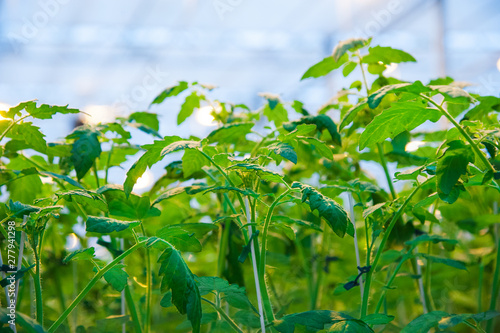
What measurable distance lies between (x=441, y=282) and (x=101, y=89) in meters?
6.44

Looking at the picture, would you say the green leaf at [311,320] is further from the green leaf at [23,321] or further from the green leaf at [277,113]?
the green leaf at [277,113]

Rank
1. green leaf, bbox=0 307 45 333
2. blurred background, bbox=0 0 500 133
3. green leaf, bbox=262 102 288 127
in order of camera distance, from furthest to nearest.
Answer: blurred background, bbox=0 0 500 133, green leaf, bbox=262 102 288 127, green leaf, bbox=0 307 45 333

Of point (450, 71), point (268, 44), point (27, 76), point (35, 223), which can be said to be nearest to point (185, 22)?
point (268, 44)

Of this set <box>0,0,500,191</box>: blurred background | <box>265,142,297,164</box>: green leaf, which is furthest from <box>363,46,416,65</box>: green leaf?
<box>0,0,500,191</box>: blurred background

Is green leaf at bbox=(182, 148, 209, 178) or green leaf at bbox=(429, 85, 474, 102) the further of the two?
green leaf at bbox=(182, 148, 209, 178)

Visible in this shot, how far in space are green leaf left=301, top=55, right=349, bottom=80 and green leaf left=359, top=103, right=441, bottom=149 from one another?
339mm

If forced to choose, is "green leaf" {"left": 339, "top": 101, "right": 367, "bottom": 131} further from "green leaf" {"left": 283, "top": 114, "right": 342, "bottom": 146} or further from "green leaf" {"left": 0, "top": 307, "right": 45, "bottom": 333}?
"green leaf" {"left": 0, "top": 307, "right": 45, "bottom": 333}

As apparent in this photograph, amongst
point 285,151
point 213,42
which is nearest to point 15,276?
point 285,151

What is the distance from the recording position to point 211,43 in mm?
6242

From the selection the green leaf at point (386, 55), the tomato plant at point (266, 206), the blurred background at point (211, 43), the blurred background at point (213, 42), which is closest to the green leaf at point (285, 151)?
the tomato plant at point (266, 206)

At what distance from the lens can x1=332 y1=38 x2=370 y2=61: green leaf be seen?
993mm

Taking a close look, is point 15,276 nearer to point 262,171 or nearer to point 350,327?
point 262,171

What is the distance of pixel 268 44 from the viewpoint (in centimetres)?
643

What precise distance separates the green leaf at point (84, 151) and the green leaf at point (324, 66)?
1.69ft
